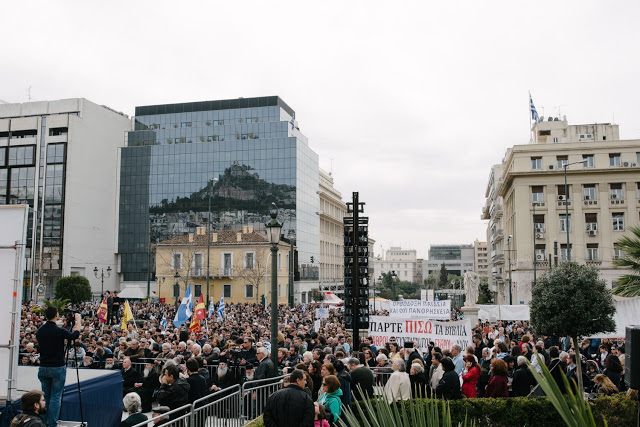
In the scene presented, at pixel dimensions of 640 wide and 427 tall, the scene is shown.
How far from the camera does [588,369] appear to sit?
39.2ft

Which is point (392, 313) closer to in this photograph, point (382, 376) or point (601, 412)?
point (382, 376)

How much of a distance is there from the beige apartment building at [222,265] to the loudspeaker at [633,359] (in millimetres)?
58926

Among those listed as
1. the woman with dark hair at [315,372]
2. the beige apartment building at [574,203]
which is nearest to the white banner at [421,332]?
the woman with dark hair at [315,372]

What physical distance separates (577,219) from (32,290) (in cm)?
6517

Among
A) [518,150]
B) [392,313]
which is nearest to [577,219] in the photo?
[518,150]

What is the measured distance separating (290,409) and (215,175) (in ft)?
254

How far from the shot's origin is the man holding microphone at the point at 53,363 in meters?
6.86

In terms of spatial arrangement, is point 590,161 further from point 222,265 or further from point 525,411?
point 525,411

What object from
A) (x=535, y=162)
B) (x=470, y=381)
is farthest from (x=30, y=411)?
(x=535, y=162)

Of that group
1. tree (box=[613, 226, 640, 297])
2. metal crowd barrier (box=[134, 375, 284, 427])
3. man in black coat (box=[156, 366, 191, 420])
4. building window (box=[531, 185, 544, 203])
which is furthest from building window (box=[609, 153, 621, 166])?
man in black coat (box=[156, 366, 191, 420])

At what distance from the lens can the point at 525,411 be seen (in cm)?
900

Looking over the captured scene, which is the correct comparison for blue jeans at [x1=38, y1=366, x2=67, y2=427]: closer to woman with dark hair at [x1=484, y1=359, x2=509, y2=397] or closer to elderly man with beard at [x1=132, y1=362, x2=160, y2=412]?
elderly man with beard at [x1=132, y1=362, x2=160, y2=412]

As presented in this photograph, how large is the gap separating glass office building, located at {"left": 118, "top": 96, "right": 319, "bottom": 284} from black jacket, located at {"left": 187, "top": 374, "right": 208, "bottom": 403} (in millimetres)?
67685

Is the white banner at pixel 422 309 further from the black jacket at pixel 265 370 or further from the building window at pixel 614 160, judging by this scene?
the building window at pixel 614 160
